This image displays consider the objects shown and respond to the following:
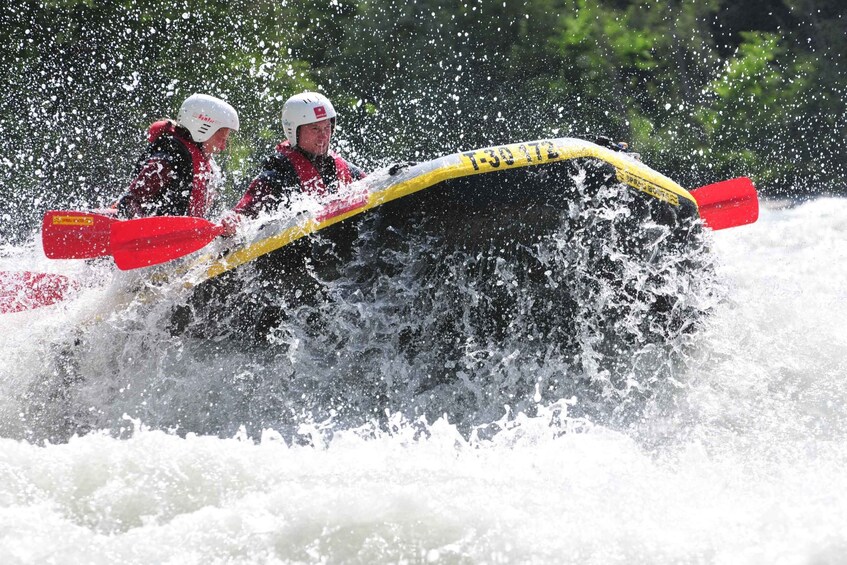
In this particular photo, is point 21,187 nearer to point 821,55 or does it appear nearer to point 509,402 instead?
point 509,402

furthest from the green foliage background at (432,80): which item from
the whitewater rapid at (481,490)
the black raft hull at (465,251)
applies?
the whitewater rapid at (481,490)

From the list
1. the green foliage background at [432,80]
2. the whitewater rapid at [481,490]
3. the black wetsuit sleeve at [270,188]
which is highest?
the green foliage background at [432,80]

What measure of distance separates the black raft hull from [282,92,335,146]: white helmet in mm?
772


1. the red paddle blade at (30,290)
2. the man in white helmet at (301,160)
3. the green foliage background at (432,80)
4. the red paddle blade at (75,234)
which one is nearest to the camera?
the red paddle blade at (75,234)

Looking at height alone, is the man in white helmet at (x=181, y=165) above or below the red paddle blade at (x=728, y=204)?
above

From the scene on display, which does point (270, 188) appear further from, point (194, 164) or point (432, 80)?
point (432, 80)

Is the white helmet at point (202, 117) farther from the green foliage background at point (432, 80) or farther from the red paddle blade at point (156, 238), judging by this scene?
the green foliage background at point (432, 80)

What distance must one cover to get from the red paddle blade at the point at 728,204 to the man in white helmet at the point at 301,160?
6.34ft

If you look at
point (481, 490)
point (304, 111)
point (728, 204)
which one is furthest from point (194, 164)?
point (728, 204)

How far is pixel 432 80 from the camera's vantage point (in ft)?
41.9

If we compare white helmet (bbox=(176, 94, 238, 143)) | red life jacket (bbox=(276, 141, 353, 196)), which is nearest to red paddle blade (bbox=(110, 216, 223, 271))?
red life jacket (bbox=(276, 141, 353, 196))

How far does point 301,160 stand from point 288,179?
0.45ft

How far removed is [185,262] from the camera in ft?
14.6

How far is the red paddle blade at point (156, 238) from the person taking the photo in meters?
4.29
